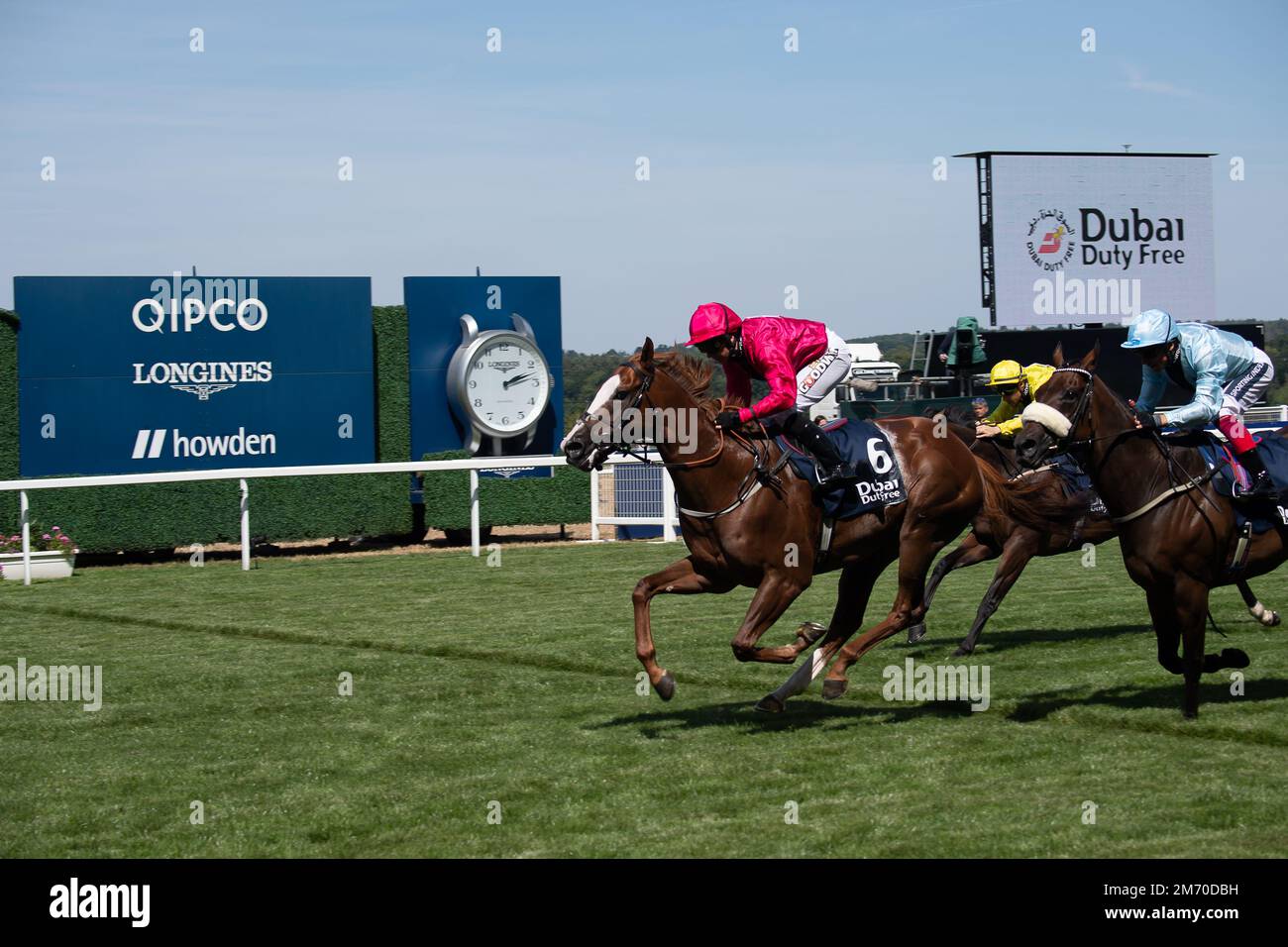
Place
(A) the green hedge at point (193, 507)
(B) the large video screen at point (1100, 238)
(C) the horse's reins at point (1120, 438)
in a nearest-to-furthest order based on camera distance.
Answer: (C) the horse's reins at point (1120, 438) < (A) the green hedge at point (193, 507) < (B) the large video screen at point (1100, 238)

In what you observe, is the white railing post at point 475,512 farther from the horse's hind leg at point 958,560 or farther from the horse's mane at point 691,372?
the horse's mane at point 691,372

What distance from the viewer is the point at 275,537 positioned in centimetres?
1644

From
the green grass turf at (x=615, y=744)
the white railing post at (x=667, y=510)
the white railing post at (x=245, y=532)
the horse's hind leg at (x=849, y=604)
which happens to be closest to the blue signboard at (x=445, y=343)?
the white railing post at (x=667, y=510)

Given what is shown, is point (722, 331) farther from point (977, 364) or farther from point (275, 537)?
point (977, 364)

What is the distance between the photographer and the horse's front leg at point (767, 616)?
652cm

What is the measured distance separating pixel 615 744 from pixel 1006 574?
3.10 m

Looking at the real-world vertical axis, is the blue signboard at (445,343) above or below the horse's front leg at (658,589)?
above

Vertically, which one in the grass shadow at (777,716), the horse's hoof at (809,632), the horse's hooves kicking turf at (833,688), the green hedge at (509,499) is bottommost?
the grass shadow at (777,716)

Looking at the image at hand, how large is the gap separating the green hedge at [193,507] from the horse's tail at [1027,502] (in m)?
10.3

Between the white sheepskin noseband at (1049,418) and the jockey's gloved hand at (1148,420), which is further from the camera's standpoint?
the jockey's gloved hand at (1148,420)

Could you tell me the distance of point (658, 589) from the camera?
6.77 metres

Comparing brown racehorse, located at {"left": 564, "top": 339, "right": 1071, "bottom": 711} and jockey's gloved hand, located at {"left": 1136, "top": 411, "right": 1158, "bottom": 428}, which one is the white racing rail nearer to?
brown racehorse, located at {"left": 564, "top": 339, "right": 1071, "bottom": 711}

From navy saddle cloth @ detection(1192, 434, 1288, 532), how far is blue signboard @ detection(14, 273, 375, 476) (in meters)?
12.9

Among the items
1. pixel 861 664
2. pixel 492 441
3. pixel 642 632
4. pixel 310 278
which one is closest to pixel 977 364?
pixel 492 441
